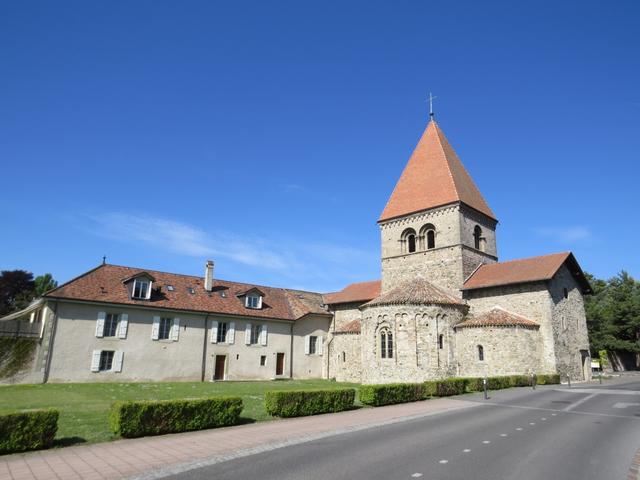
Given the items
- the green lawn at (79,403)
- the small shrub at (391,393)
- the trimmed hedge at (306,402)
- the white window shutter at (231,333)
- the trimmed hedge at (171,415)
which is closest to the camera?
the trimmed hedge at (171,415)

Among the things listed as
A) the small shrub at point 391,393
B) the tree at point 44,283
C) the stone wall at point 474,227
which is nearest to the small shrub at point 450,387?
the small shrub at point 391,393

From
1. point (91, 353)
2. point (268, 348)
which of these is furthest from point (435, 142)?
point (91, 353)

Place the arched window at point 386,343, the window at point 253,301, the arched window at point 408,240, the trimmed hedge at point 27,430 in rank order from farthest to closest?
the arched window at point 408,240 < the window at point 253,301 < the arched window at point 386,343 < the trimmed hedge at point 27,430

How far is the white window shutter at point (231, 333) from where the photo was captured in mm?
32825

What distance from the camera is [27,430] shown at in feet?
29.4

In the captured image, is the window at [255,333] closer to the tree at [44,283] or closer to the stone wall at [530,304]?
the stone wall at [530,304]

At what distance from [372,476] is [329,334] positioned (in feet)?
106

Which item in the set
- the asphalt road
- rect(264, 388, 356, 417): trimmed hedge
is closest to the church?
rect(264, 388, 356, 417): trimmed hedge

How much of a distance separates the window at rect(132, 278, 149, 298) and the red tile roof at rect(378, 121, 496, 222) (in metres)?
19.9

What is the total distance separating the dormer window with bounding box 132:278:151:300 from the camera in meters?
29.3

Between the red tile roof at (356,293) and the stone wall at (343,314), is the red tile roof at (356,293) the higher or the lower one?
the higher one

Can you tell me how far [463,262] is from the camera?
31.7 metres

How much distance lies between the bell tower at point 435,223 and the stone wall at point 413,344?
4774mm

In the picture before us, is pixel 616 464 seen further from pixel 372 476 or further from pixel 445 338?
pixel 445 338
